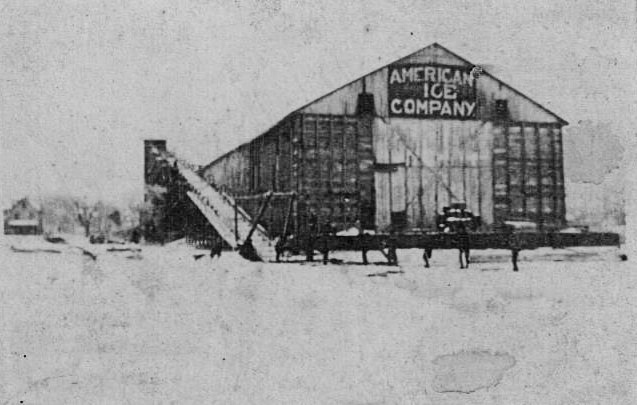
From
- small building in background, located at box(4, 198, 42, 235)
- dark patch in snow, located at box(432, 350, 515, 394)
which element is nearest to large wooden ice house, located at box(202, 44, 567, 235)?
dark patch in snow, located at box(432, 350, 515, 394)

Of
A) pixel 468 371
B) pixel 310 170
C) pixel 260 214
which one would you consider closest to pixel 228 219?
pixel 260 214

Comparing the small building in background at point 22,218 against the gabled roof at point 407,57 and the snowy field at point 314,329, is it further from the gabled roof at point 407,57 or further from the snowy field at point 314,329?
the gabled roof at point 407,57

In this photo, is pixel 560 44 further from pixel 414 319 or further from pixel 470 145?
pixel 414 319

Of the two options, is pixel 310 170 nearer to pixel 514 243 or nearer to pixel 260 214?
pixel 260 214

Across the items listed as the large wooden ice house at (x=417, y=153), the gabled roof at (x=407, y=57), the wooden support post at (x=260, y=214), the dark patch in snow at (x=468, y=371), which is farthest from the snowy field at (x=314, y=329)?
the gabled roof at (x=407, y=57)

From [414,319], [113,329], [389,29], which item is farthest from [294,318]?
[389,29]

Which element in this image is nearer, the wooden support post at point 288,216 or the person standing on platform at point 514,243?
the wooden support post at point 288,216

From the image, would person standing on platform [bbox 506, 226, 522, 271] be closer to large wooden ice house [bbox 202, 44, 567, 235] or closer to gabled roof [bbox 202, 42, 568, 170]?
large wooden ice house [bbox 202, 44, 567, 235]
